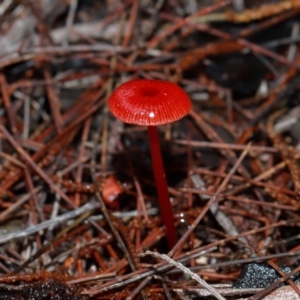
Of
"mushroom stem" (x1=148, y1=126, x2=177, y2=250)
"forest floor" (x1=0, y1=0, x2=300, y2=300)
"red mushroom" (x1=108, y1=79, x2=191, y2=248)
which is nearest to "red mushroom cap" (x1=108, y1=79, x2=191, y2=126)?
"red mushroom" (x1=108, y1=79, x2=191, y2=248)

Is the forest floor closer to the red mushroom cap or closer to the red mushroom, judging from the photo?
the red mushroom

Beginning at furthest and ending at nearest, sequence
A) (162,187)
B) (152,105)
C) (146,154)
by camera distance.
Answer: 1. (146,154)
2. (162,187)
3. (152,105)

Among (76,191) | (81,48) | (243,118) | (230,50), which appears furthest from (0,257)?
(230,50)

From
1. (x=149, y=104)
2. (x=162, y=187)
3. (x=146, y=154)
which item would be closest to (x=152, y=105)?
(x=149, y=104)

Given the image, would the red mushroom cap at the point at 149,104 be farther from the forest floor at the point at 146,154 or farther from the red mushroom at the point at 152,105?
the forest floor at the point at 146,154

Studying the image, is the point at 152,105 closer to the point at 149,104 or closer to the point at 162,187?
the point at 149,104
